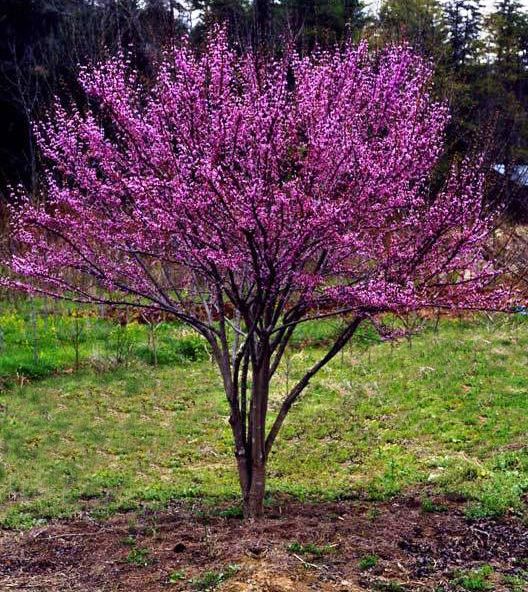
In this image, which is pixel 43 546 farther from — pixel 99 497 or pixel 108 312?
pixel 108 312

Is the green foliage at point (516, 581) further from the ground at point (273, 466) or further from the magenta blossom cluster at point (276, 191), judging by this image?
the magenta blossom cluster at point (276, 191)

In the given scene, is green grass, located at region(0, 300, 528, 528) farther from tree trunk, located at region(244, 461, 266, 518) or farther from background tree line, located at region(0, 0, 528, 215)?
background tree line, located at region(0, 0, 528, 215)

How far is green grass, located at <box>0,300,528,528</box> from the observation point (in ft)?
22.1

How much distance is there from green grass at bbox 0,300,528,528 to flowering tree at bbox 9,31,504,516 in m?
1.81

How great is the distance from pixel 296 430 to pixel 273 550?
12.9ft

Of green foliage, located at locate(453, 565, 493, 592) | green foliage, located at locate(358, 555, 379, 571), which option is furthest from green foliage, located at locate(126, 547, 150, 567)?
green foliage, located at locate(453, 565, 493, 592)

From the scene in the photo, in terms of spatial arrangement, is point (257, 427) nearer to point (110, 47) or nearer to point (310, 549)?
→ point (310, 549)

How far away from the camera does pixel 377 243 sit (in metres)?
5.11

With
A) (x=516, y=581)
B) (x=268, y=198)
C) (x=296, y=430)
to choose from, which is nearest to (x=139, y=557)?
(x=516, y=581)

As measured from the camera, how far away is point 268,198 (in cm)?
438

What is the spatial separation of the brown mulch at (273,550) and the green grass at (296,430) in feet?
1.55

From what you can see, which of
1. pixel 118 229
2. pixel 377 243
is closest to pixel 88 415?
pixel 118 229

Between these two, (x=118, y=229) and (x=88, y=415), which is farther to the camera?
(x=88, y=415)

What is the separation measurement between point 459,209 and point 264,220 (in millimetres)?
1246
